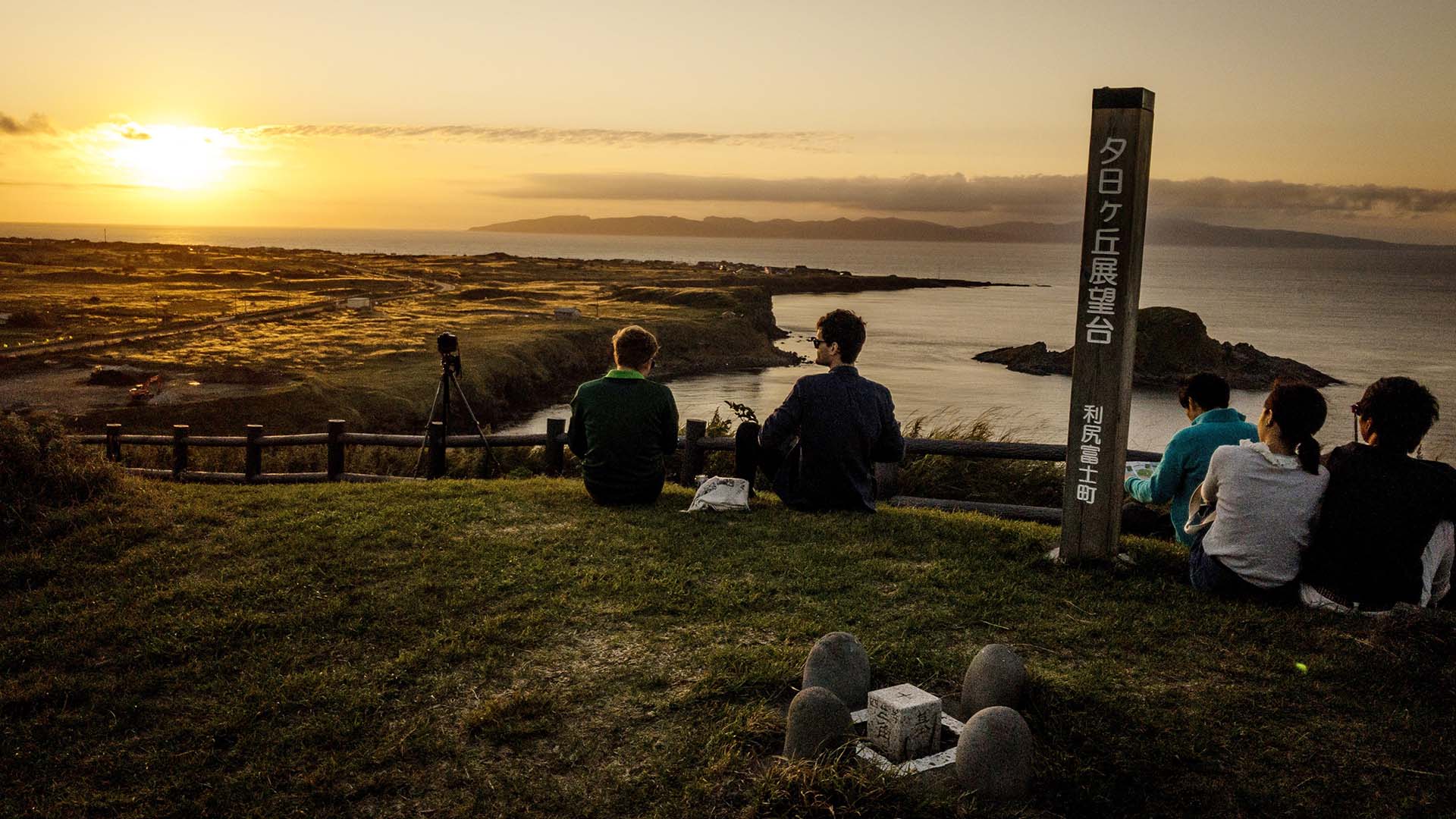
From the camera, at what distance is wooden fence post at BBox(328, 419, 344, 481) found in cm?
1070

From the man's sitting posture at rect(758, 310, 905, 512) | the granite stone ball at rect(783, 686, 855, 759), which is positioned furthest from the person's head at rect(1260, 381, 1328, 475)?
the granite stone ball at rect(783, 686, 855, 759)

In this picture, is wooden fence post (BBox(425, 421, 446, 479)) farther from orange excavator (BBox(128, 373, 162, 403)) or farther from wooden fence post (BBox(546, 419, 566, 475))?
orange excavator (BBox(128, 373, 162, 403))

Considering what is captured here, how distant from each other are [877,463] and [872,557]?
2687 mm

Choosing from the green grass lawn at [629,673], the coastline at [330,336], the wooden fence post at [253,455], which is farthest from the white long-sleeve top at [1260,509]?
the coastline at [330,336]

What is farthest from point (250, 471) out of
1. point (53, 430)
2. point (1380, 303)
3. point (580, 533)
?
point (1380, 303)

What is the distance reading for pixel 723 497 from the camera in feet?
25.9

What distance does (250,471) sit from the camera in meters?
11.0

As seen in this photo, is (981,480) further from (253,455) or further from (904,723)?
(253,455)

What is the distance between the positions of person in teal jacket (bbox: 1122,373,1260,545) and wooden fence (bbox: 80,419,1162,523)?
2.22 m

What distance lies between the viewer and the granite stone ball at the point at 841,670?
4.14m

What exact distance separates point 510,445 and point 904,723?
319 inches

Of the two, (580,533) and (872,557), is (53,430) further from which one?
(872,557)

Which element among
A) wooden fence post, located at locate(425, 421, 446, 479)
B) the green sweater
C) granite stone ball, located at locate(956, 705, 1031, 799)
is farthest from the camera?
wooden fence post, located at locate(425, 421, 446, 479)

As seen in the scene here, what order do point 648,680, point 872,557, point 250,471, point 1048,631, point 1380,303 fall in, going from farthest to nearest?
point 1380,303 → point 250,471 → point 872,557 → point 1048,631 → point 648,680
